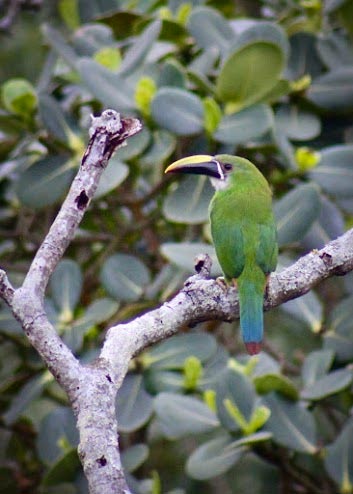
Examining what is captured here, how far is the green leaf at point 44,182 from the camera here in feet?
9.07

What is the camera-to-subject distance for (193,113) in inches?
103

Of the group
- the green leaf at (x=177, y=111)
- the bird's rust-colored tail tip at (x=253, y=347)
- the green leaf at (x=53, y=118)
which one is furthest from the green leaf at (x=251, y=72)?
the bird's rust-colored tail tip at (x=253, y=347)

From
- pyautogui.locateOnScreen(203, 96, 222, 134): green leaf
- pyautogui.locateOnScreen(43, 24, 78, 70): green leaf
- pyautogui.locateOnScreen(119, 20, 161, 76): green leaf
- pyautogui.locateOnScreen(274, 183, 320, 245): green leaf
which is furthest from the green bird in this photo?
pyautogui.locateOnScreen(43, 24, 78, 70): green leaf

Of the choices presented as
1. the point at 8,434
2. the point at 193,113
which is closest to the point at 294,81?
the point at 193,113

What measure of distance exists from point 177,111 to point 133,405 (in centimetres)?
79

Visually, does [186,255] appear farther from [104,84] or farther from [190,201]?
[104,84]

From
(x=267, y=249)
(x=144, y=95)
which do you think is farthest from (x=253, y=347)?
(x=144, y=95)

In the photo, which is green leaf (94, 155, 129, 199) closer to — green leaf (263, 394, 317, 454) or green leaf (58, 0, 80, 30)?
green leaf (263, 394, 317, 454)

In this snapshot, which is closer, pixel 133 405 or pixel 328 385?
pixel 328 385

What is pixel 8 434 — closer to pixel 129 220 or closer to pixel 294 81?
pixel 129 220

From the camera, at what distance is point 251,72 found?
2621mm

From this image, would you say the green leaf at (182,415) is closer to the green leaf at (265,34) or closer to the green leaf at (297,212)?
the green leaf at (297,212)

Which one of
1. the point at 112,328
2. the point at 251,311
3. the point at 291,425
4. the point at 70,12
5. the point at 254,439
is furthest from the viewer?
the point at 70,12

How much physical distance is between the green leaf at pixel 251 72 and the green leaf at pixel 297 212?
0.34 metres
